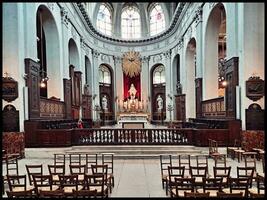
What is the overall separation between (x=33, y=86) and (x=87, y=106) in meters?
14.9

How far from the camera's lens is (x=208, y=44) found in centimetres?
1908

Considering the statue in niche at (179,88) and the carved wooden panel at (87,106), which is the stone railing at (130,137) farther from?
the statue in niche at (179,88)

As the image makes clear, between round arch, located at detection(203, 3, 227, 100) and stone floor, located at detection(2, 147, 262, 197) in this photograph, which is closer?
stone floor, located at detection(2, 147, 262, 197)

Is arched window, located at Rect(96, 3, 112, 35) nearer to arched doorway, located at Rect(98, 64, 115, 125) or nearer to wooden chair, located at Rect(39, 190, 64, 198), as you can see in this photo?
arched doorway, located at Rect(98, 64, 115, 125)

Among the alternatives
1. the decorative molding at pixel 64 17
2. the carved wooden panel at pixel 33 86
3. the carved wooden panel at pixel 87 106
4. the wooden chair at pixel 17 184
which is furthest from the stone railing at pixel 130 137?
the carved wooden panel at pixel 87 106

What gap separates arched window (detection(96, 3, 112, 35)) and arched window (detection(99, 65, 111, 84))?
4246 millimetres

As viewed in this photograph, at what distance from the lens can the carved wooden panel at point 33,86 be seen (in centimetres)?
1395

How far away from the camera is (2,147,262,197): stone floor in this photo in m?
7.25

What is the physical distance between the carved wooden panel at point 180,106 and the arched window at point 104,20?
12388 mm

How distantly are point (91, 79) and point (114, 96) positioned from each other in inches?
185

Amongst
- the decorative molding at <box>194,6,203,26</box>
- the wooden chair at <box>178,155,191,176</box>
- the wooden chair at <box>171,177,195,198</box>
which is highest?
the decorative molding at <box>194,6,203,26</box>

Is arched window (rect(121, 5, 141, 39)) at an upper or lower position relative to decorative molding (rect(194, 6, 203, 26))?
upper

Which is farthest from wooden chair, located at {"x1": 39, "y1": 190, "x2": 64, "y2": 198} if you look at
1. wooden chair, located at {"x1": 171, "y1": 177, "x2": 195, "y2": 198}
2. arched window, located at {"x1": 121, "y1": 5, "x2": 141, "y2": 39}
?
arched window, located at {"x1": 121, "y1": 5, "x2": 141, "y2": 39}

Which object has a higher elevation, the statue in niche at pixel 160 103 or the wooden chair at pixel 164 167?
the statue in niche at pixel 160 103
